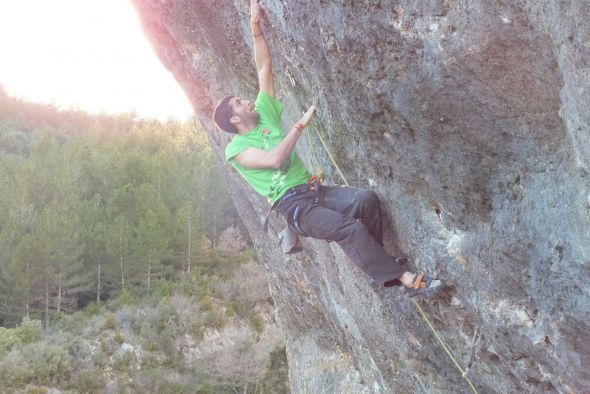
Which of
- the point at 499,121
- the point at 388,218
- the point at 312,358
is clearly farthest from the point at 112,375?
the point at 499,121

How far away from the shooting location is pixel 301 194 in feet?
14.2

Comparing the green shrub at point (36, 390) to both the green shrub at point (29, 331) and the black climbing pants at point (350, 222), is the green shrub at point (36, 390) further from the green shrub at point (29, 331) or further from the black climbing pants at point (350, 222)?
the black climbing pants at point (350, 222)

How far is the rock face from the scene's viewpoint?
299cm

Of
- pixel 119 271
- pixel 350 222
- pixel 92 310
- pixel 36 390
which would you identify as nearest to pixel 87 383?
pixel 36 390

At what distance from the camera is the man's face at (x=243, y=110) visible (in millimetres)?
4315

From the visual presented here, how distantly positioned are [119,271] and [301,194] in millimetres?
23171

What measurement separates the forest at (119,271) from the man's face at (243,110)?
1690cm

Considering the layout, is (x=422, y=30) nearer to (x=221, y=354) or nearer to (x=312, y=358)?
(x=312, y=358)

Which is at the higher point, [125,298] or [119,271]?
[119,271]

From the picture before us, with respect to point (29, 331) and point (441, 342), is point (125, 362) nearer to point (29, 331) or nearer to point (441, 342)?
point (29, 331)

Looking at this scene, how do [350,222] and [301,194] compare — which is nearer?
[350,222]

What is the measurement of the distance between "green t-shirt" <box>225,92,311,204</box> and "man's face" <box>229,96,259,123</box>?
8 cm

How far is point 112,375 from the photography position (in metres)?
20.0

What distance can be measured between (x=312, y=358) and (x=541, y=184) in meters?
6.51
